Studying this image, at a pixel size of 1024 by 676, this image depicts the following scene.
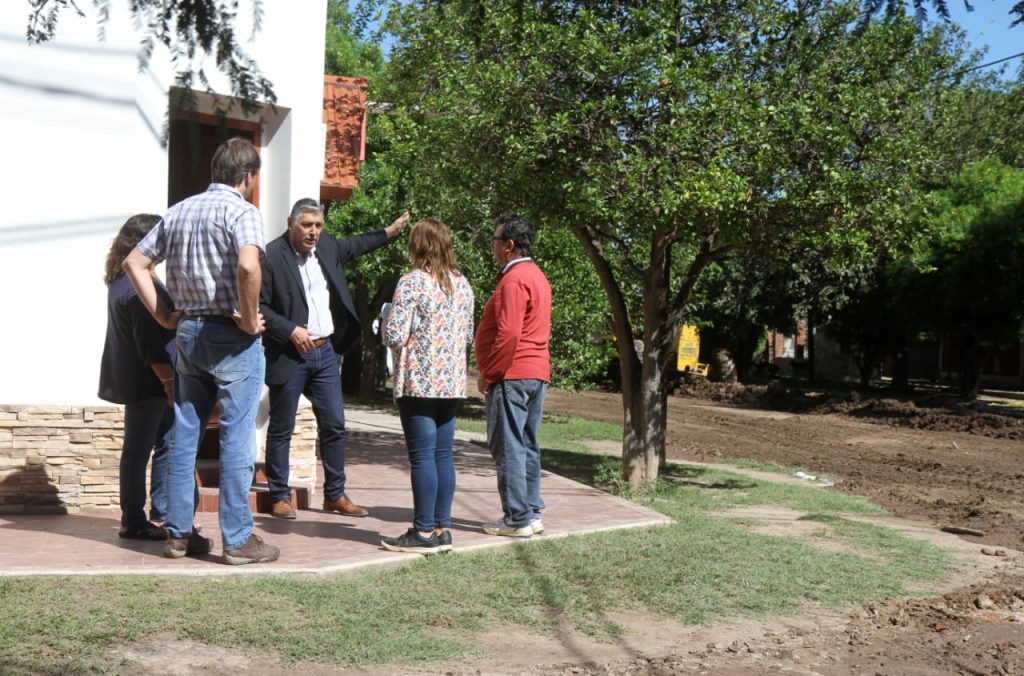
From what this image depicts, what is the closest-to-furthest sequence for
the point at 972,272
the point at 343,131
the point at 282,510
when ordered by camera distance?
the point at 282,510, the point at 343,131, the point at 972,272

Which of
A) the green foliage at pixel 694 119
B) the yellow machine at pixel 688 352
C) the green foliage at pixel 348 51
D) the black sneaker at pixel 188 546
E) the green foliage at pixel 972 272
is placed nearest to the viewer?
the black sneaker at pixel 188 546

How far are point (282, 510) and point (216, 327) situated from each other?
74.6 inches

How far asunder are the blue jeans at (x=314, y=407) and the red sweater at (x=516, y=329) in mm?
964

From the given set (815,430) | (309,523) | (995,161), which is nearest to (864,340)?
(995,161)

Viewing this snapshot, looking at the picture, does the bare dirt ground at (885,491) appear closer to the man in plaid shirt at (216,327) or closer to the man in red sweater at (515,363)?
the man in red sweater at (515,363)

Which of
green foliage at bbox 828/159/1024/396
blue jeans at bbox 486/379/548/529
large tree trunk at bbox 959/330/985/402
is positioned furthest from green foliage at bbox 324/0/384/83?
blue jeans at bbox 486/379/548/529

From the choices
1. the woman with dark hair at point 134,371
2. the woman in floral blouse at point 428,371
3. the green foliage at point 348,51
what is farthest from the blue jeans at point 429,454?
the green foliage at point 348,51

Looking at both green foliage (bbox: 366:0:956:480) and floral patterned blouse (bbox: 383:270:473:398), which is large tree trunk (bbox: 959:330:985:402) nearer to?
green foliage (bbox: 366:0:956:480)

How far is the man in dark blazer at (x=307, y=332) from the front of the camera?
6668mm

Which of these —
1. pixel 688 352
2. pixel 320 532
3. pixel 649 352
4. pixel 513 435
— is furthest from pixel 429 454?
pixel 688 352

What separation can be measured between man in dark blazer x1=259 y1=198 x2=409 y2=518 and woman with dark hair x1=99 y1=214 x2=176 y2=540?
0.73m

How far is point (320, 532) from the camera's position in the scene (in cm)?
663

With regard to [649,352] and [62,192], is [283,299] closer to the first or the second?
[62,192]

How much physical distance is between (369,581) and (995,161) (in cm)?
2568
